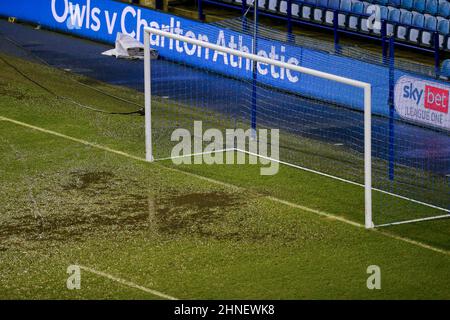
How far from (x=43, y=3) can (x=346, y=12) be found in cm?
871

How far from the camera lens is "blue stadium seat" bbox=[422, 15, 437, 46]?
79.1ft

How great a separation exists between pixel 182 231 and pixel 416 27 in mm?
10196

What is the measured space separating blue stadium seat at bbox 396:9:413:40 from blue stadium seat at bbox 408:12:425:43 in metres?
0.11

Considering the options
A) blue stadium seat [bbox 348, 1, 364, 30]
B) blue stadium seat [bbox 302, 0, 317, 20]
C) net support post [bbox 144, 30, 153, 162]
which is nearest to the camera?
net support post [bbox 144, 30, 153, 162]

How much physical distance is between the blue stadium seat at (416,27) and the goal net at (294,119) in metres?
2.43

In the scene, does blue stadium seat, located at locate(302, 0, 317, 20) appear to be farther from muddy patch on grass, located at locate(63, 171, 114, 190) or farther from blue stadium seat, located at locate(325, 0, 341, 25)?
muddy patch on grass, located at locate(63, 171, 114, 190)

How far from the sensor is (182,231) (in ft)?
51.4

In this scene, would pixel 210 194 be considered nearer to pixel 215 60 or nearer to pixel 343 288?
pixel 343 288

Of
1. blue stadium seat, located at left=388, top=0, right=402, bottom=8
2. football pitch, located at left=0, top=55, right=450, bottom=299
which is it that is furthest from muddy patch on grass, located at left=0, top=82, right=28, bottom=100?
blue stadium seat, located at left=388, top=0, right=402, bottom=8

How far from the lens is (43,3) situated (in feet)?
97.9

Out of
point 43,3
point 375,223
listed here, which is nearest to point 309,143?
point 375,223

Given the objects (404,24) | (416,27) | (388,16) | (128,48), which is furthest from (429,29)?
(128,48)

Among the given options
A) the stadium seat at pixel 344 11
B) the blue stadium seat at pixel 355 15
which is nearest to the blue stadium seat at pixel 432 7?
the blue stadium seat at pixel 355 15

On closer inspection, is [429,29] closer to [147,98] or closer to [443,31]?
[443,31]
